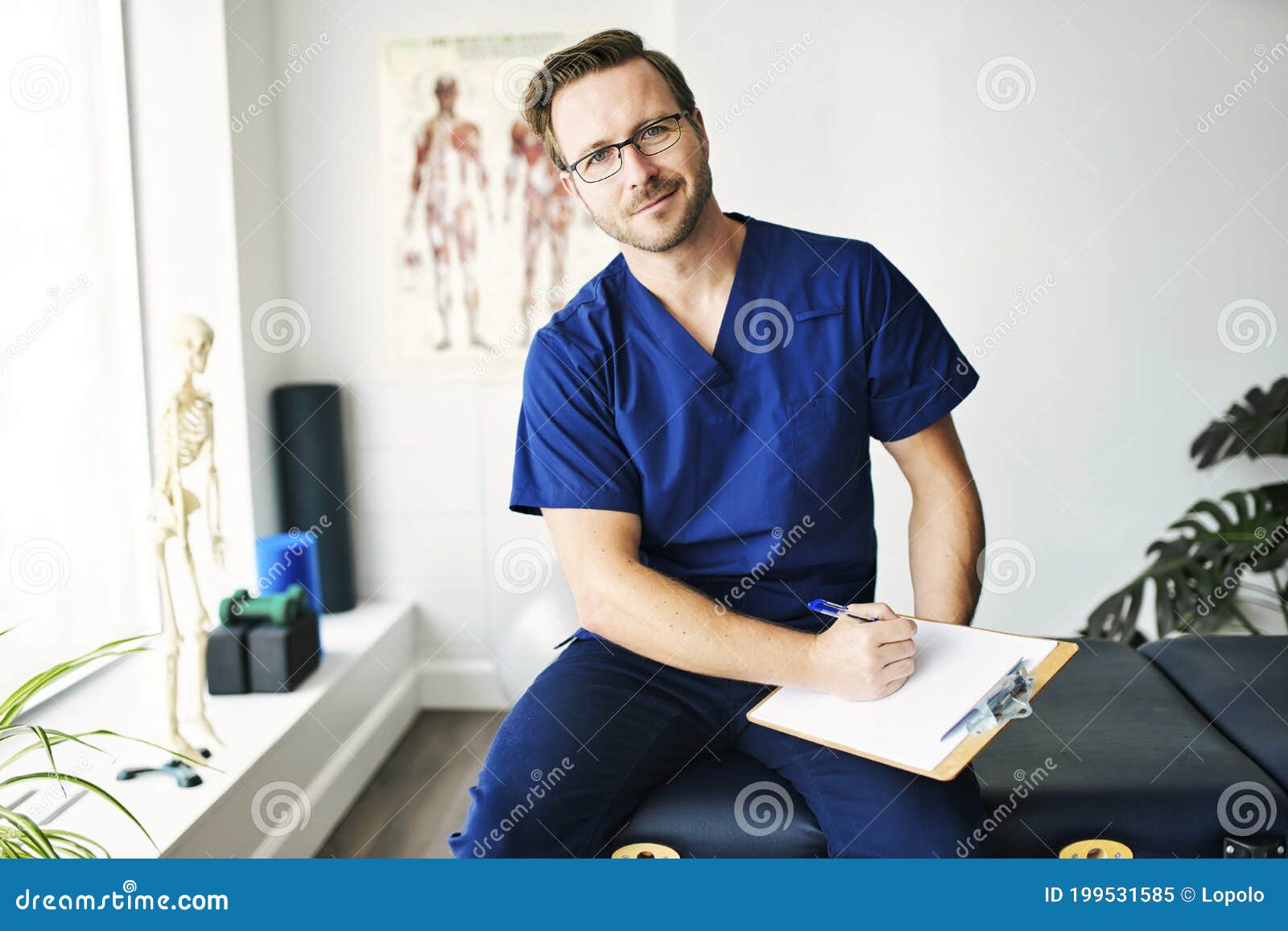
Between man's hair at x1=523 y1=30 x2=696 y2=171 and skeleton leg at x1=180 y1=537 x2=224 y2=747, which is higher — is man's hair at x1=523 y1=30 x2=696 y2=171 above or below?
above

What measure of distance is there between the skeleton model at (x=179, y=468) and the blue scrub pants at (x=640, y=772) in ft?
2.62

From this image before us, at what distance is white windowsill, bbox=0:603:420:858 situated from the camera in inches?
69.1

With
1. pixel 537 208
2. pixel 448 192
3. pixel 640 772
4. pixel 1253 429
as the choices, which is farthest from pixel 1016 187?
pixel 640 772

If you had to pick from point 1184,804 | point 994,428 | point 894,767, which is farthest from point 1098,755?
point 994,428

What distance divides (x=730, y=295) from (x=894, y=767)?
2.37 feet

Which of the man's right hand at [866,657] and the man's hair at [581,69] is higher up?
the man's hair at [581,69]

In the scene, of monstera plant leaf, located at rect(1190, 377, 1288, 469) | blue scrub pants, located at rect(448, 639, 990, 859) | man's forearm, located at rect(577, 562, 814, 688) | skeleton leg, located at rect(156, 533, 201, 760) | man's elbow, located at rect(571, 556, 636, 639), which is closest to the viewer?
blue scrub pants, located at rect(448, 639, 990, 859)

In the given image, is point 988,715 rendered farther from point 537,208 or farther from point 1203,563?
point 537,208

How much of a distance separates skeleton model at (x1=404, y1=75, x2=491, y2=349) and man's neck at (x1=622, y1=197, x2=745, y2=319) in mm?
1300

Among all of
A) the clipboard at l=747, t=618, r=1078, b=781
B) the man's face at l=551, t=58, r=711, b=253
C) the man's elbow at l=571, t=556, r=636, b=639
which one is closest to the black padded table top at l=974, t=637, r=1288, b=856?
the clipboard at l=747, t=618, r=1078, b=781

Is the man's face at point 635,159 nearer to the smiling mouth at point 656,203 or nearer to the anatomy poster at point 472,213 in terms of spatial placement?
the smiling mouth at point 656,203

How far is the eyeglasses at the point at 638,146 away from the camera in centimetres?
155

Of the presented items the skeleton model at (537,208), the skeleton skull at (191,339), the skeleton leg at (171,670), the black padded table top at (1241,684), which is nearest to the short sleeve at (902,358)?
the black padded table top at (1241,684)

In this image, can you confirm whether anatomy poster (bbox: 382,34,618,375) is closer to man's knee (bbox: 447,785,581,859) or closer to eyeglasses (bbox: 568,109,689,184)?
eyeglasses (bbox: 568,109,689,184)
